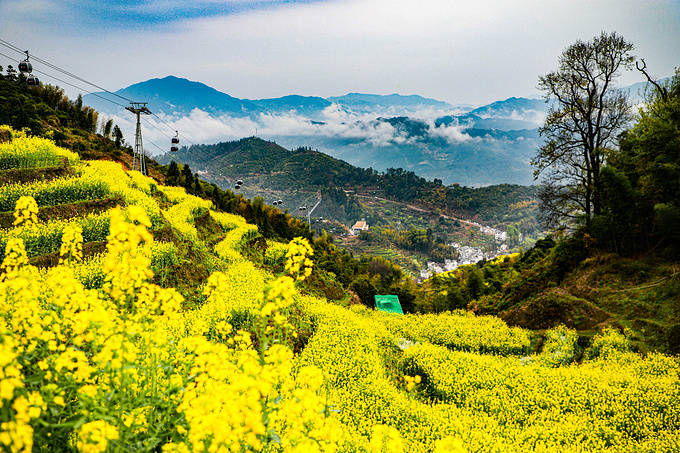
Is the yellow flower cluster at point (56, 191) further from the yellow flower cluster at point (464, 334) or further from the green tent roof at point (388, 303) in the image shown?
the green tent roof at point (388, 303)

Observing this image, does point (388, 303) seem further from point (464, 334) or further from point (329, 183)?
point (329, 183)

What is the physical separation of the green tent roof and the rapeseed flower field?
7.19m

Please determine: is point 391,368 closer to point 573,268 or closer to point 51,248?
point 51,248

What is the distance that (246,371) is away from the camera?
2734 mm

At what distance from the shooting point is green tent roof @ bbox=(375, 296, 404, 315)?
67.4 feet

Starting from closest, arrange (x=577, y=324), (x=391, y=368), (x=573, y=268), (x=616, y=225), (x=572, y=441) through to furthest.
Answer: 1. (x=572, y=441)
2. (x=391, y=368)
3. (x=577, y=324)
4. (x=616, y=225)
5. (x=573, y=268)

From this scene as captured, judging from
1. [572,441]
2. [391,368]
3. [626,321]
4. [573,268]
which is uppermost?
[573,268]

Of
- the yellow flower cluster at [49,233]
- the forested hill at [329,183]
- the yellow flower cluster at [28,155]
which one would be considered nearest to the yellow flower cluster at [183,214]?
the yellow flower cluster at [49,233]

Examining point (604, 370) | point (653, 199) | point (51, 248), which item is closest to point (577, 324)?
point (604, 370)

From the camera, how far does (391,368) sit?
9195 mm

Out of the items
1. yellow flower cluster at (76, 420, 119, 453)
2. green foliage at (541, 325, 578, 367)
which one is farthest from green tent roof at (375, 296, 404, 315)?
yellow flower cluster at (76, 420, 119, 453)

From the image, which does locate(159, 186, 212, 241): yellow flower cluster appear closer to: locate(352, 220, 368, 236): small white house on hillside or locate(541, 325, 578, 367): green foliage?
locate(541, 325, 578, 367): green foliage

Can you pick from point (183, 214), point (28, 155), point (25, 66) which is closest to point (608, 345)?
point (183, 214)

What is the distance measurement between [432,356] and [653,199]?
37.3 feet
